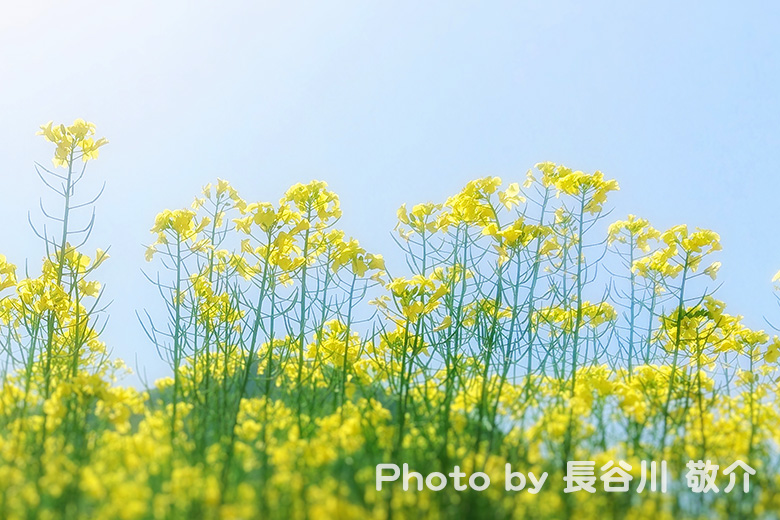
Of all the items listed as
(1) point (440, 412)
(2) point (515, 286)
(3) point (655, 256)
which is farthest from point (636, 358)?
(1) point (440, 412)

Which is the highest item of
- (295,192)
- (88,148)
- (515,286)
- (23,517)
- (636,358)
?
(88,148)

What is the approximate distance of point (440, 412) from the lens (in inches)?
145

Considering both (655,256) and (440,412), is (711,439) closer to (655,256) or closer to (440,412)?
(440,412)

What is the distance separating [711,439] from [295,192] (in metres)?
2.69

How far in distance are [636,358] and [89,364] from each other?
13.4ft

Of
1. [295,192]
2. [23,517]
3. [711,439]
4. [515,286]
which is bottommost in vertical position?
[23,517]

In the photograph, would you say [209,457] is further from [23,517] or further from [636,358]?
[636,358]

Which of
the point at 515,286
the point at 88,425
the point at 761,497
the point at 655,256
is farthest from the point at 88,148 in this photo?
the point at 761,497

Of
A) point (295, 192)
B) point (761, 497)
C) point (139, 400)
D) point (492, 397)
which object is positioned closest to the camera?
point (761, 497)

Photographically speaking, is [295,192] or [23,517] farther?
[295,192]

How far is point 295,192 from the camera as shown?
15.4ft

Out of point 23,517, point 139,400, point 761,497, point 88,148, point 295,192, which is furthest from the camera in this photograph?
point 88,148

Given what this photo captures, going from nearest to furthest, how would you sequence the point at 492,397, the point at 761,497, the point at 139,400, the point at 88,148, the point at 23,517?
1. the point at 23,517
2. the point at 761,497
3. the point at 139,400
4. the point at 492,397
5. the point at 88,148

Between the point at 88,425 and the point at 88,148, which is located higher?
the point at 88,148
